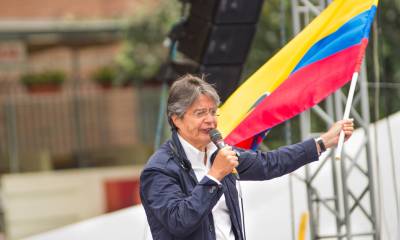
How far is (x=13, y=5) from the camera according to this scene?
19.1m

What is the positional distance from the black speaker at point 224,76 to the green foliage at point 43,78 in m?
10.0

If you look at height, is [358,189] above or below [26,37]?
below

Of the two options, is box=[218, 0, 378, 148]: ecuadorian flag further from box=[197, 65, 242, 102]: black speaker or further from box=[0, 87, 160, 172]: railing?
box=[0, 87, 160, 172]: railing

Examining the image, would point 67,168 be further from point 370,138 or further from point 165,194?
point 165,194

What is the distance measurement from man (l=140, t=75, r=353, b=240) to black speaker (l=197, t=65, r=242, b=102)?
151 inches

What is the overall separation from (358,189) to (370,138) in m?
0.41

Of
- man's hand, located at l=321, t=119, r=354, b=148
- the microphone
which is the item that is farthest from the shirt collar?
man's hand, located at l=321, t=119, r=354, b=148

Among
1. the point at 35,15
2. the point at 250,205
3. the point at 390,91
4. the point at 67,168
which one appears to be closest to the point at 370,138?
the point at 390,91

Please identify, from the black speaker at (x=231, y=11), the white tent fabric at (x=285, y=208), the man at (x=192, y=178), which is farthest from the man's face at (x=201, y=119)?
the black speaker at (x=231, y=11)

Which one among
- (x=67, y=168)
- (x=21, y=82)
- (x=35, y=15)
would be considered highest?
(x=35, y=15)

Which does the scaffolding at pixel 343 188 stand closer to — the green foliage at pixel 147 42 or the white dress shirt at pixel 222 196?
the white dress shirt at pixel 222 196

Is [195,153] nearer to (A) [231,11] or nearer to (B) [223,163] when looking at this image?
(B) [223,163]

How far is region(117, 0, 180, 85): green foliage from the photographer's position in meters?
15.4

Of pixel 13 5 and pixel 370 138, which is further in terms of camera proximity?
pixel 13 5
